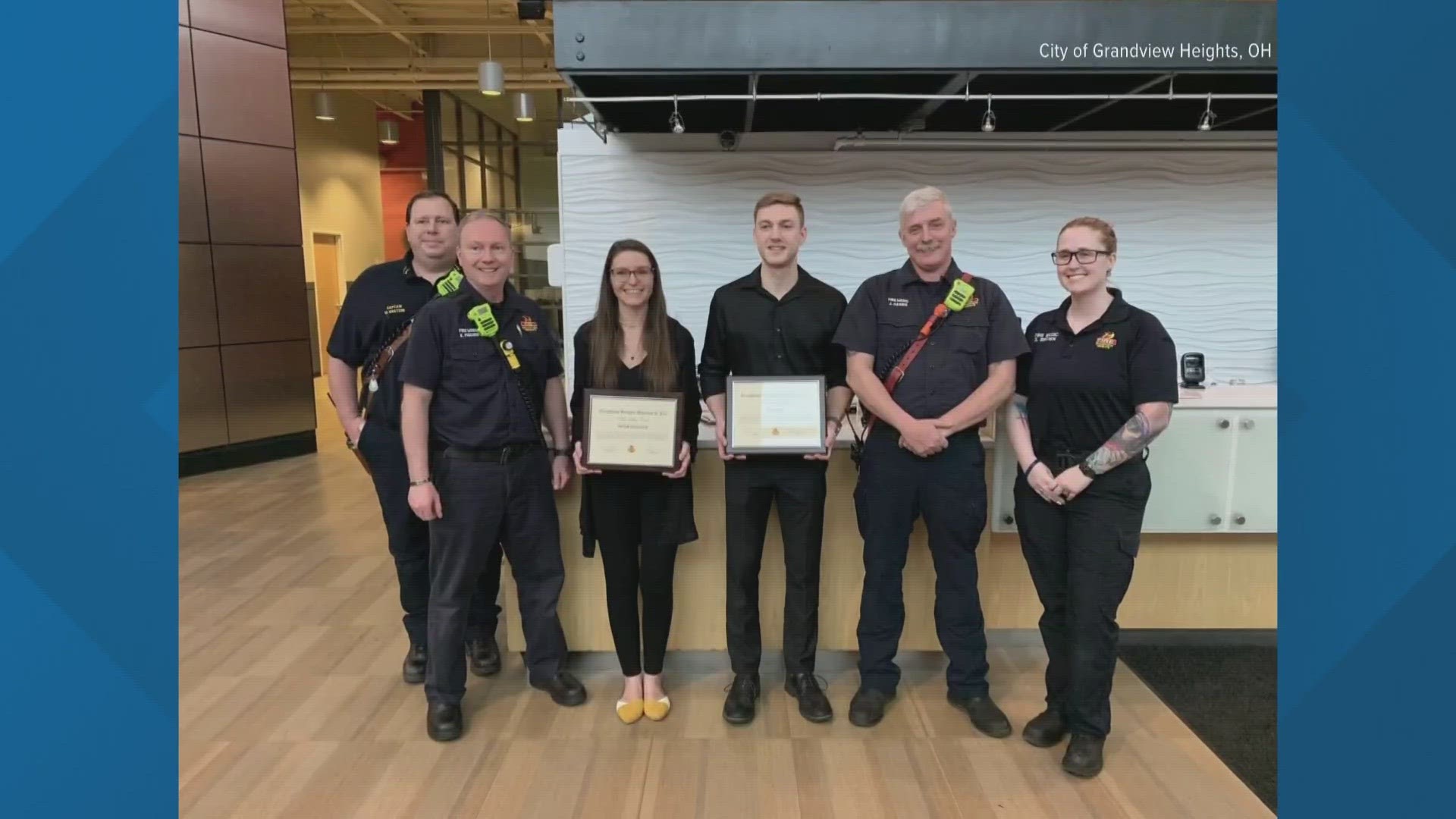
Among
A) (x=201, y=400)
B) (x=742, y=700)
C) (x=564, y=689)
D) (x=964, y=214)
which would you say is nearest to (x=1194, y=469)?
(x=964, y=214)

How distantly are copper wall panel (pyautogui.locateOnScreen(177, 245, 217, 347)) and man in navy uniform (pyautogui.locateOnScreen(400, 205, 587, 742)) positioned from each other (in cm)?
520

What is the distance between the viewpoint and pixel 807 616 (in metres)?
2.93

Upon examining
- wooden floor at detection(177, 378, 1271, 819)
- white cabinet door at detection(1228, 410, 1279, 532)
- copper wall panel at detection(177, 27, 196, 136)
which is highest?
copper wall panel at detection(177, 27, 196, 136)

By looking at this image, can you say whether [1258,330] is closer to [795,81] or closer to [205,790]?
[795,81]

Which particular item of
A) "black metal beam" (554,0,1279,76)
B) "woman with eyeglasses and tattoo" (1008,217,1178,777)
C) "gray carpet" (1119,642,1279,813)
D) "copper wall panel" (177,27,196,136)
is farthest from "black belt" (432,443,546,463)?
"copper wall panel" (177,27,196,136)

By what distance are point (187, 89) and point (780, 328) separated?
6264 mm

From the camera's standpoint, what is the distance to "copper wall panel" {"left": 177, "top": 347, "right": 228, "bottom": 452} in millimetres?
6727

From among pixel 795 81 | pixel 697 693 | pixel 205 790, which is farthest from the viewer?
pixel 795 81

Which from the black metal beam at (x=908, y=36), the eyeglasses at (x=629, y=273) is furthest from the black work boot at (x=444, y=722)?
the black metal beam at (x=908, y=36)

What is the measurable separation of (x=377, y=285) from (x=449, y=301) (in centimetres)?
56

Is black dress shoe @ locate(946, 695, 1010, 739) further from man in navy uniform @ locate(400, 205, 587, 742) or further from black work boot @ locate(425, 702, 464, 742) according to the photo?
black work boot @ locate(425, 702, 464, 742)

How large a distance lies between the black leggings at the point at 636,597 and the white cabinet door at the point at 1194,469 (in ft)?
6.37

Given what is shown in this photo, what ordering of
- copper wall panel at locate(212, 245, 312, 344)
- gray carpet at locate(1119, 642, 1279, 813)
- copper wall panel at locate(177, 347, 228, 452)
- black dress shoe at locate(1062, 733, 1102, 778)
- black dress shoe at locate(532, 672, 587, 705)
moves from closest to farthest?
black dress shoe at locate(1062, 733, 1102, 778) < gray carpet at locate(1119, 642, 1279, 813) < black dress shoe at locate(532, 672, 587, 705) < copper wall panel at locate(177, 347, 228, 452) < copper wall panel at locate(212, 245, 312, 344)

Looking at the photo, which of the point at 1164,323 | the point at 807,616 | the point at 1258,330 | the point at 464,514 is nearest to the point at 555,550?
the point at 464,514
